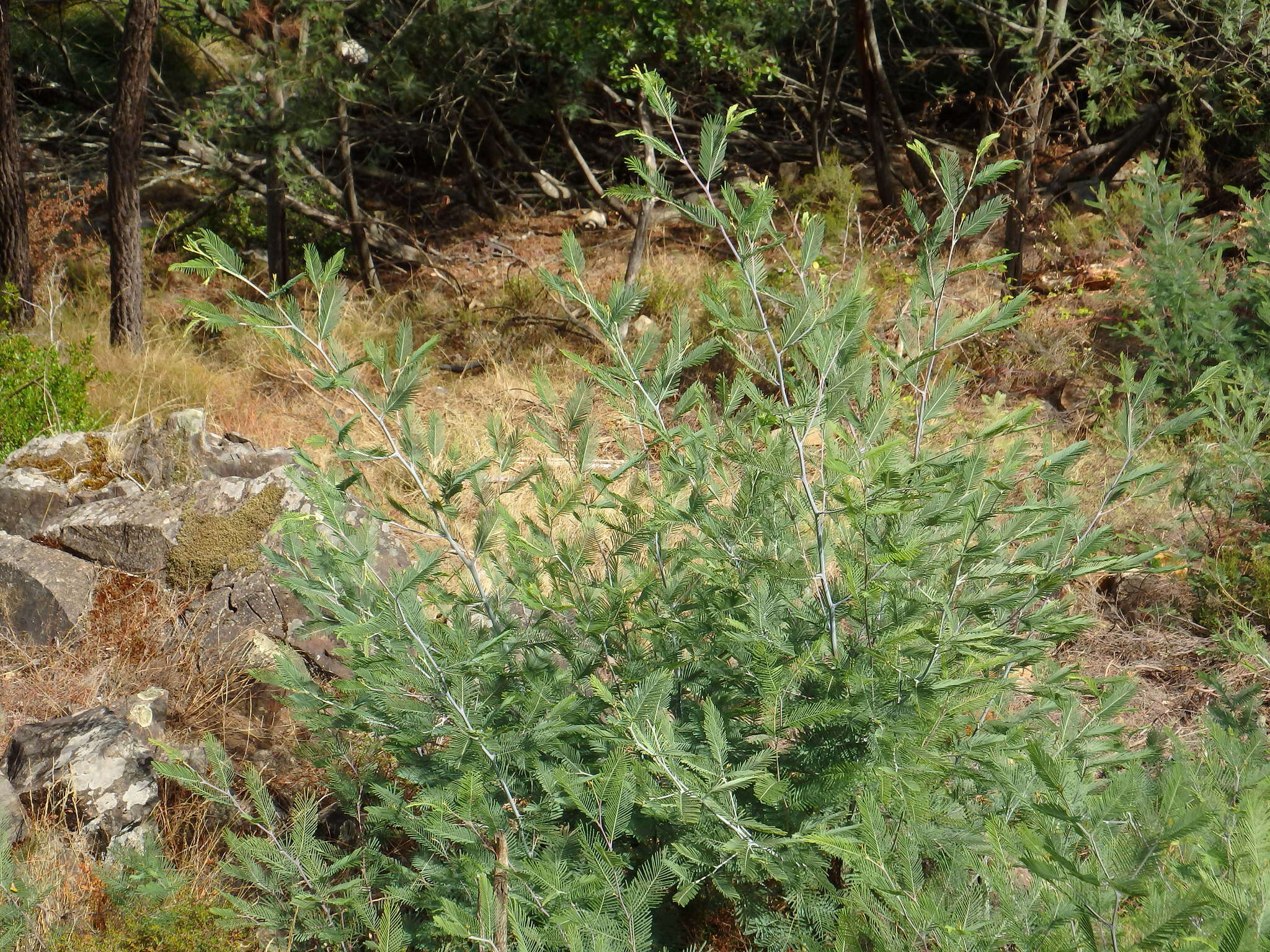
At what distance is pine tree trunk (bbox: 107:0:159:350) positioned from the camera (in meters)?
7.30

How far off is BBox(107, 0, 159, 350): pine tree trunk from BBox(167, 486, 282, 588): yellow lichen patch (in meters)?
3.52

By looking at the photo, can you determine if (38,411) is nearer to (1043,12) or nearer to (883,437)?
(883,437)

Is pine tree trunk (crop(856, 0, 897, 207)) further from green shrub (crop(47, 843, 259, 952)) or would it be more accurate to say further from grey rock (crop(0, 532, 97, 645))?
green shrub (crop(47, 843, 259, 952))

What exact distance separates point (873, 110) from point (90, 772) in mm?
8091

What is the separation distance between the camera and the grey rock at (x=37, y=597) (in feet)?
13.2

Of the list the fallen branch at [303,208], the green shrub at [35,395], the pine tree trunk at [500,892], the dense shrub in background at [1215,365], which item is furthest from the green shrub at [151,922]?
the fallen branch at [303,208]

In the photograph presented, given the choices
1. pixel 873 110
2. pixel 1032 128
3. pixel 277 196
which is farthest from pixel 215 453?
pixel 873 110

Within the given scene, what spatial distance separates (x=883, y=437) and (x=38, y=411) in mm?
5009

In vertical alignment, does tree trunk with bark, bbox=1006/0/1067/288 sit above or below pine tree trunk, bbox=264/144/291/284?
above

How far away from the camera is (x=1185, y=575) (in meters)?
4.59

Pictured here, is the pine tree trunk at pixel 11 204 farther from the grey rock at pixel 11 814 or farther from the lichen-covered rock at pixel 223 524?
the grey rock at pixel 11 814

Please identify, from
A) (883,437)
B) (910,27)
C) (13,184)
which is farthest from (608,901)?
(910,27)

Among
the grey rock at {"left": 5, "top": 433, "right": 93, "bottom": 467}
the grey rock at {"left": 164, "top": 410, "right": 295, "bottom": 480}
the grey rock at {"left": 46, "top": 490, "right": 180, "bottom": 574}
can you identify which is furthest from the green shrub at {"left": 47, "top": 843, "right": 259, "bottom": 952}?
the grey rock at {"left": 5, "top": 433, "right": 93, "bottom": 467}

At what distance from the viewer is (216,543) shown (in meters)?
4.51
